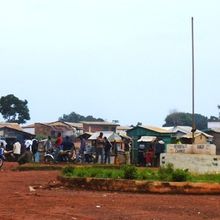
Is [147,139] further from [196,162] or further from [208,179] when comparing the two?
[208,179]

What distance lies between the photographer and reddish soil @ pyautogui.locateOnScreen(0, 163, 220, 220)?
9.70m

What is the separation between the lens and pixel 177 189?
1425cm

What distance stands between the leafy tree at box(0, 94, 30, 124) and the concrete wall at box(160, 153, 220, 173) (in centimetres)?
4302

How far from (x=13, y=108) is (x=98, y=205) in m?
53.6

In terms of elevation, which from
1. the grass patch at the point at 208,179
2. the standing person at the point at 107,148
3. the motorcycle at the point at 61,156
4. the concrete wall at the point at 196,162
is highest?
the standing person at the point at 107,148

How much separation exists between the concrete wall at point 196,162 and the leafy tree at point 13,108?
4302 cm

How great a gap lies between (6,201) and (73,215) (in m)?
2.39

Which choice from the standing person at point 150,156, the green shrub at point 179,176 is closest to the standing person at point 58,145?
the standing person at point 150,156

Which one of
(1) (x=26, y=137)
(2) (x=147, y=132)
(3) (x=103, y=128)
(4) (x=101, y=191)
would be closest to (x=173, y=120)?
(3) (x=103, y=128)

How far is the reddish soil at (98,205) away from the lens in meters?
9.70

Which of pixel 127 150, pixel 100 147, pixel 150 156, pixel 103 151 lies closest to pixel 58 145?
pixel 100 147

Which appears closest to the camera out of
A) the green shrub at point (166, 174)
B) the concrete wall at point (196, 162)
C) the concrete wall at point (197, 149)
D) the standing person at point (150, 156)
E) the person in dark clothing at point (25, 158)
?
the green shrub at point (166, 174)

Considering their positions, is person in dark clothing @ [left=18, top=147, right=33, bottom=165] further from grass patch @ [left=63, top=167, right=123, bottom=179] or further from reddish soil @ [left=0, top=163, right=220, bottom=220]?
reddish soil @ [left=0, top=163, right=220, bottom=220]

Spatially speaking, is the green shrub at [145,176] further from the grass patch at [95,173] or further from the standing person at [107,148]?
the standing person at [107,148]
